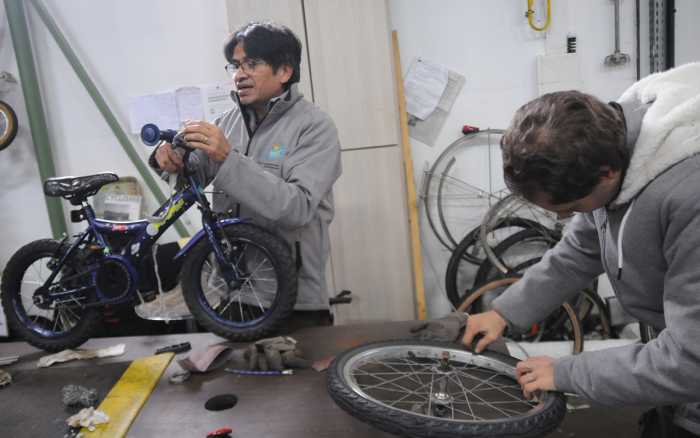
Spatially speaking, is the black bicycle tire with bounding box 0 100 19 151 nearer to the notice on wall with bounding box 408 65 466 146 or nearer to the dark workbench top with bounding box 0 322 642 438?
the dark workbench top with bounding box 0 322 642 438

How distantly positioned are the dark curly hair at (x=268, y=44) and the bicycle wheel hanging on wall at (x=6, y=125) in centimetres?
224

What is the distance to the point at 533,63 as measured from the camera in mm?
2541

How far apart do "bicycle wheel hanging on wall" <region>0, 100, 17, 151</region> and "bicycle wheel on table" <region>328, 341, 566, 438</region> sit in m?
2.81

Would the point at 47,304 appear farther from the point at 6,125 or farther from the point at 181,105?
the point at 6,125

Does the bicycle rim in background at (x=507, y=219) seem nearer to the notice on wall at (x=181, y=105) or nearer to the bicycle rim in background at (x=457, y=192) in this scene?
the bicycle rim in background at (x=457, y=192)

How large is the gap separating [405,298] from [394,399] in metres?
1.47

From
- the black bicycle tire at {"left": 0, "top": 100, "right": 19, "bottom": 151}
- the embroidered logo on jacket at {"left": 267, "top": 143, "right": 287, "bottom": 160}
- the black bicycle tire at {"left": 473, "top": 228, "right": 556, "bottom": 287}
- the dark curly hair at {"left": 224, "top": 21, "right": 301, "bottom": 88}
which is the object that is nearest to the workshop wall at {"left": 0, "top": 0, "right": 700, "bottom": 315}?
the black bicycle tire at {"left": 0, "top": 100, "right": 19, "bottom": 151}

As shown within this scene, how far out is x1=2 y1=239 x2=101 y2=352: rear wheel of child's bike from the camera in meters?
1.44

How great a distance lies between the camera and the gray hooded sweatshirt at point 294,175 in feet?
3.88

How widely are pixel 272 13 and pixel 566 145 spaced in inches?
79.2

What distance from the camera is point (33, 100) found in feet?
9.23

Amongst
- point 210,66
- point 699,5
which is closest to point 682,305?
point 699,5

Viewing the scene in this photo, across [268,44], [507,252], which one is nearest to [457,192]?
[507,252]

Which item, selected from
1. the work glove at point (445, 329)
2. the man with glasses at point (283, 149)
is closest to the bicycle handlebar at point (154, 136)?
the man with glasses at point (283, 149)
